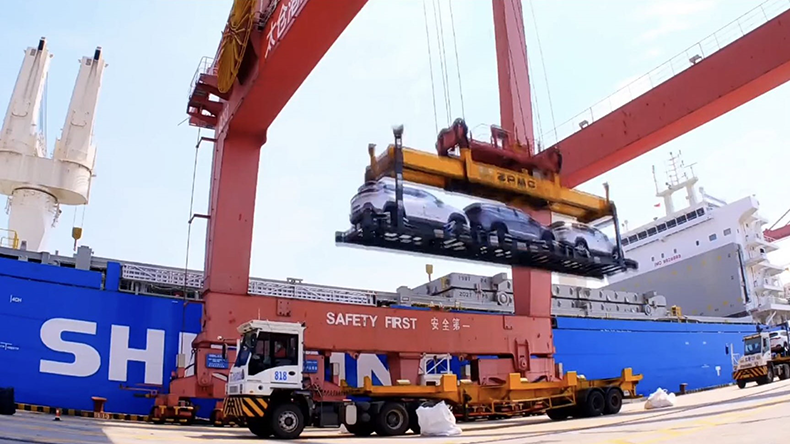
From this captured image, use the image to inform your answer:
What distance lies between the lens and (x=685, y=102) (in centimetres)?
1198

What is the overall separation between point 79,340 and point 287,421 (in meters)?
6.35

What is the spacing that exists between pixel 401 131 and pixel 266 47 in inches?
120

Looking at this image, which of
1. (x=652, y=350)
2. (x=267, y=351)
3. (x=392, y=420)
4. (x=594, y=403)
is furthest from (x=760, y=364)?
(x=267, y=351)

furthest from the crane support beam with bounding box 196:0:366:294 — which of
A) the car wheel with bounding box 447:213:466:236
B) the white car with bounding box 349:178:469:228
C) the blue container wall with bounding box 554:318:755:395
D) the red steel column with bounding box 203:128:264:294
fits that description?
the blue container wall with bounding box 554:318:755:395

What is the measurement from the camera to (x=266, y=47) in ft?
35.7

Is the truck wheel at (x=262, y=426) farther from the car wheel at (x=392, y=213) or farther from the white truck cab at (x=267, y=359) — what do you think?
the car wheel at (x=392, y=213)

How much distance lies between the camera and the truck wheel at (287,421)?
9.28 metres

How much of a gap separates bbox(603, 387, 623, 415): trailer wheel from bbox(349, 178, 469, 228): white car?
20.3 feet

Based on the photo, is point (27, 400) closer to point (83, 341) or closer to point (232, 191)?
point (83, 341)

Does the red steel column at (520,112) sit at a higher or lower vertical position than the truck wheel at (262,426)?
higher

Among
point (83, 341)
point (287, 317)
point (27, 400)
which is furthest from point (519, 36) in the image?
point (27, 400)

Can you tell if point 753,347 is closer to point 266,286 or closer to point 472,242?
point 472,242

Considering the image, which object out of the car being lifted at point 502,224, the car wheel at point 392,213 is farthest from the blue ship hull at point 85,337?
the car being lifted at point 502,224

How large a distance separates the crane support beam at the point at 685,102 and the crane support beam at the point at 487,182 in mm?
1293
